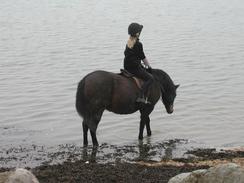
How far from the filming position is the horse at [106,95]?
11.5 m

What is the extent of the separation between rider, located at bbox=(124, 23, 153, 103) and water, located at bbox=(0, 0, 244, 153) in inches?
63.5

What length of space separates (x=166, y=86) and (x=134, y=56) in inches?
57.7

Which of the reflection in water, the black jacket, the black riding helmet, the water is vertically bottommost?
the reflection in water

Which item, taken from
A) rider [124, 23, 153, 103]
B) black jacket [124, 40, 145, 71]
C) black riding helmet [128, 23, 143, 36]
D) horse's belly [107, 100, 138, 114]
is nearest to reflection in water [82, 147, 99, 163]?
horse's belly [107, 100, 138, 114]

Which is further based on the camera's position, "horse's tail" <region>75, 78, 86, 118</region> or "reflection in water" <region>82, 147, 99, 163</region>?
"horse's tail" <region>75, 78, 86, 118</region>

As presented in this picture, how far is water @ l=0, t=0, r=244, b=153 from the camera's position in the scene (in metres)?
14.1

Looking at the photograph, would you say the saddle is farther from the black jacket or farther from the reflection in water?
the reflection in water

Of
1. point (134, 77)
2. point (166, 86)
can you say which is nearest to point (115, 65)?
point (166, 86)

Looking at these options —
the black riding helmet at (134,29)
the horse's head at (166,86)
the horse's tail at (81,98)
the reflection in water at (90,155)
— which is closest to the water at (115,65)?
the horse's head at (166,86)

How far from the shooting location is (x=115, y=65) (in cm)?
2283

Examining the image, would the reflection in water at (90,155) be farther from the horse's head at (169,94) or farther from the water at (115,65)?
the horse's head at (169,94)

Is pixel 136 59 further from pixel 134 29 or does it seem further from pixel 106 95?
pixel 106 95

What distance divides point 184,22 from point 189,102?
21102mm

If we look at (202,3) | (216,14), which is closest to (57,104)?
(216,14)
